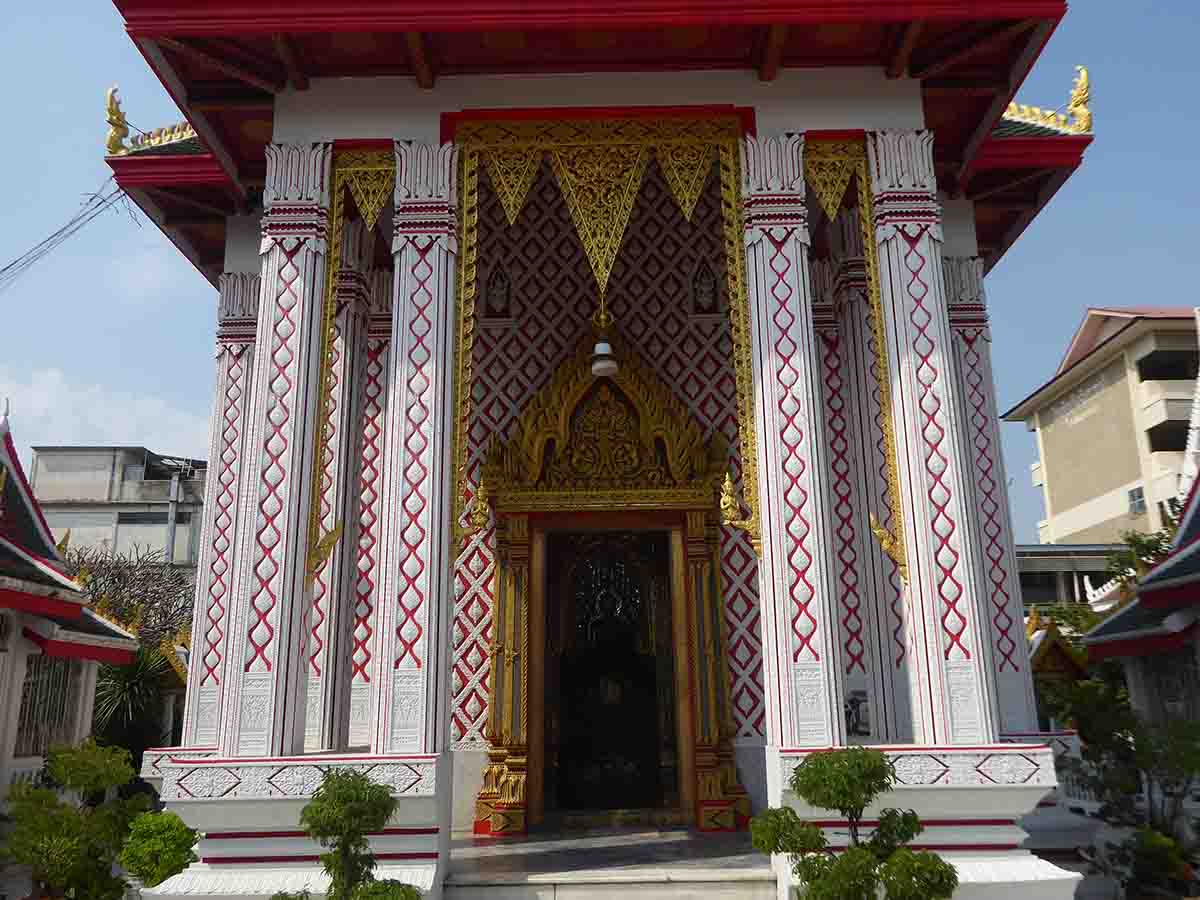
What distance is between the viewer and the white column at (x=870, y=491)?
816 centimetres

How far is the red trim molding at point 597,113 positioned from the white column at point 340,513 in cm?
149

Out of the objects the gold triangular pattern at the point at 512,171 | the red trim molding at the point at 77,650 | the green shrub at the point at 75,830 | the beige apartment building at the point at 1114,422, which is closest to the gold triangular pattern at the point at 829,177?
the gold triangular pattern at the point at 512,171

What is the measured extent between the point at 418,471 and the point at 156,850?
2857 mm

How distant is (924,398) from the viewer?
22.8ft

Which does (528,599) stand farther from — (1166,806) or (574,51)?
(1166,806)

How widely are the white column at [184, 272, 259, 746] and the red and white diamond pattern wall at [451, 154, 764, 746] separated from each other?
215 cm

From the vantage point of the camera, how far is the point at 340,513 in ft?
27.6

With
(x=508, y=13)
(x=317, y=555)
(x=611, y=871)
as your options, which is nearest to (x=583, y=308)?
(x=508, y=13)

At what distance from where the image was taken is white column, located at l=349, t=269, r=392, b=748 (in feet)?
28.0

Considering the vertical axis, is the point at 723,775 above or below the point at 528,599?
below

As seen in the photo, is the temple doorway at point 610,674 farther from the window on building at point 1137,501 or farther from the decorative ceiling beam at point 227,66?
the window on building at point 1137,501

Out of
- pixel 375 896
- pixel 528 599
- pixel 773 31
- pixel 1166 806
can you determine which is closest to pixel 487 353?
pixel 528 599

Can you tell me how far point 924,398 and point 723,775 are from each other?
3.79 metres

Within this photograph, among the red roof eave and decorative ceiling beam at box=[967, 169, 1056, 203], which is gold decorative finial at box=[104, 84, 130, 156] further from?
decorative ceiling beam at box=[967, 169, 1056, 203]
